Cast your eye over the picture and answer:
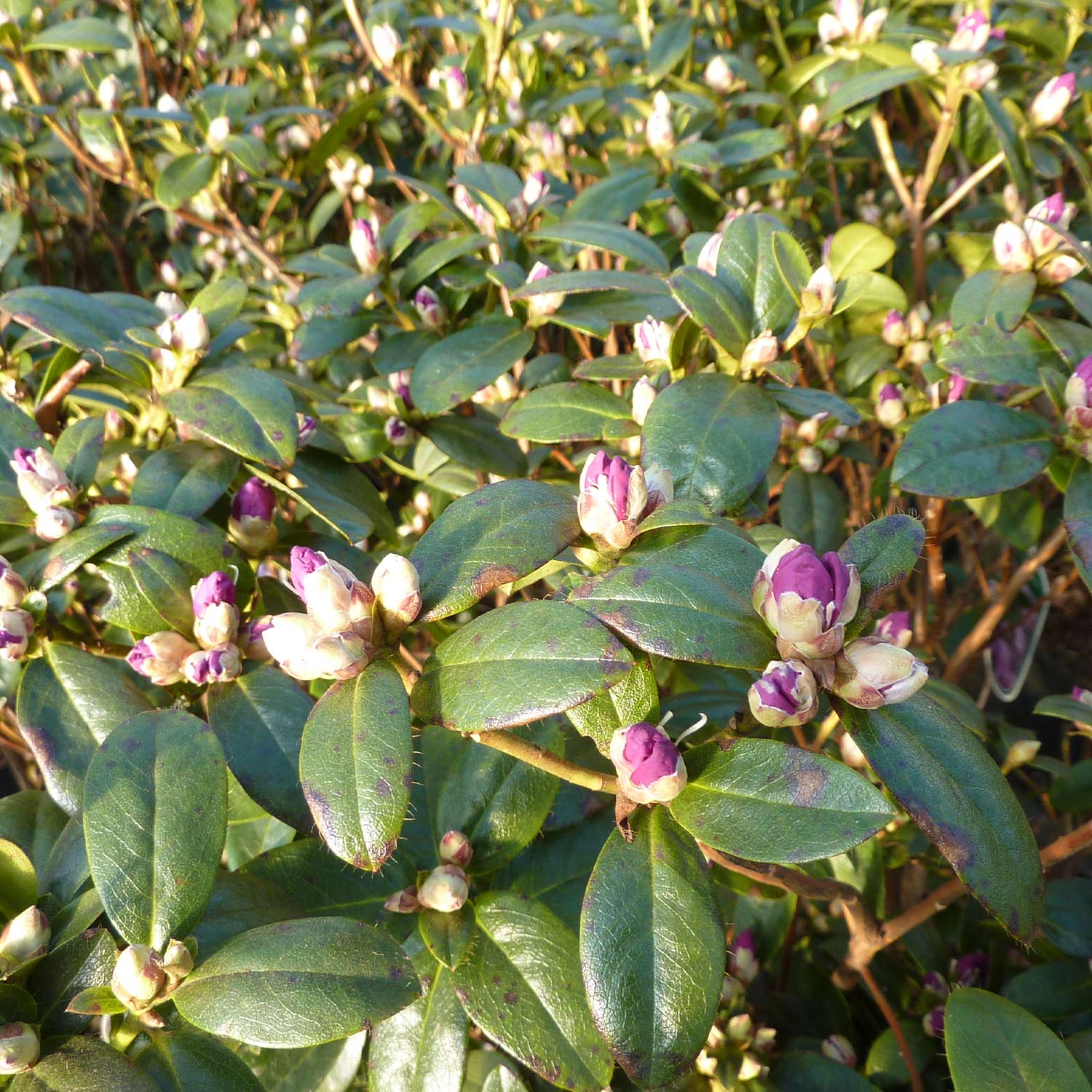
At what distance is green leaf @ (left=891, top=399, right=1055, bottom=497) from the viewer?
3.10 ft

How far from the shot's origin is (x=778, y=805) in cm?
61

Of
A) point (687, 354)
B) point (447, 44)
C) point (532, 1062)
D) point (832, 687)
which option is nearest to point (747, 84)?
point (447, 44)

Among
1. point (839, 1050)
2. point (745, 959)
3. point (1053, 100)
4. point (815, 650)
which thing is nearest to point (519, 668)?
point (815, 650)

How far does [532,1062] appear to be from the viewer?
2.36 feet

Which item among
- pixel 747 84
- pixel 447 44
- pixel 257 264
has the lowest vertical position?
pixel 257 264

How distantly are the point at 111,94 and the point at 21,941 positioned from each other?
1.55m

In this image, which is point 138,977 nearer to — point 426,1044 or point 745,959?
point 426,1044

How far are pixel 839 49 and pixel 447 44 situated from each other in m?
1.18

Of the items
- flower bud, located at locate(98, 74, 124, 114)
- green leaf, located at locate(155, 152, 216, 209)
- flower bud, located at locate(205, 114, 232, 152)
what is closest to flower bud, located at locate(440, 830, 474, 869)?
green leaf, located at locate(155, 152, 216, 209)

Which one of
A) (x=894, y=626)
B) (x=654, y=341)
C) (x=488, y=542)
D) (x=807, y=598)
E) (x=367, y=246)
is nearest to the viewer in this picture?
(x=807, y=598)

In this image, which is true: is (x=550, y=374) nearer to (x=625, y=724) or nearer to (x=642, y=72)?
(x=625, y=724)

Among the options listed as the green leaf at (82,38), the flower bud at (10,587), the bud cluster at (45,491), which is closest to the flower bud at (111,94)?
the green leaf at (82,38)

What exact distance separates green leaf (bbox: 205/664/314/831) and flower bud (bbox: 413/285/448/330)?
63 centimetres

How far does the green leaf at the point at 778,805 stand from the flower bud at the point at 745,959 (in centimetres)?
61
